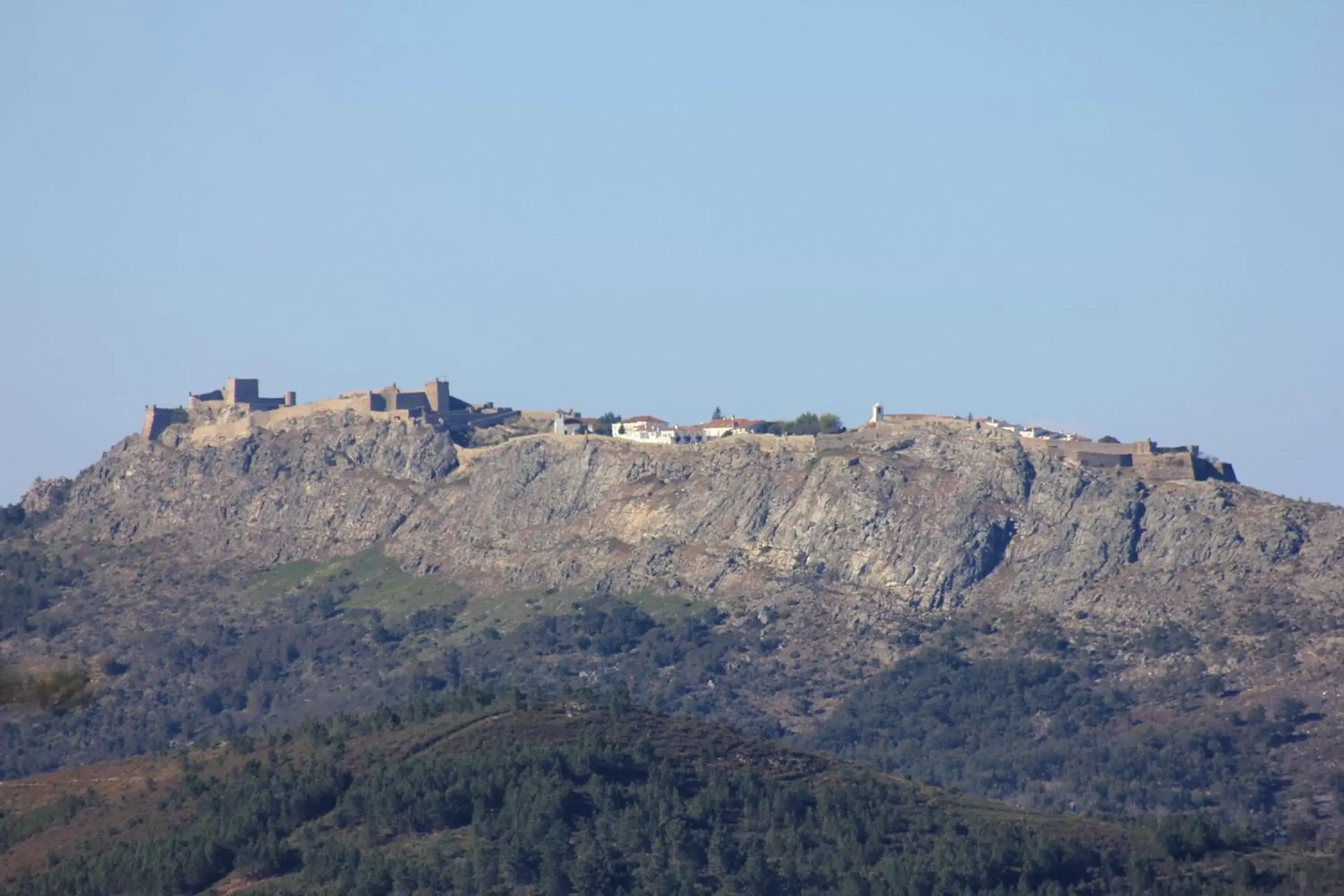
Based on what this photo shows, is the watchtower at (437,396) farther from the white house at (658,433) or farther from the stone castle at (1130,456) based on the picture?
the stone castle at (1130,456)

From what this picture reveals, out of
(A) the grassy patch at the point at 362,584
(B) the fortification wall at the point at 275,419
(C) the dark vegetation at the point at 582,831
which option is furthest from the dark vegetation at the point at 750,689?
(C) the dark vegetation at the point at 582,831

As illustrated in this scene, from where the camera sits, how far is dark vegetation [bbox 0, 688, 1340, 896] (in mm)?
100062

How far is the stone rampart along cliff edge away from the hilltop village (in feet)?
3.47

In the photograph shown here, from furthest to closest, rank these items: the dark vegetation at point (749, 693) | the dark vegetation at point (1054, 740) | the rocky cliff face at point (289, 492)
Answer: the rocky cliff face at point (289, 492)
the dark vegetation at point (749, 693)
the dark vegetation at point (1054, 740)

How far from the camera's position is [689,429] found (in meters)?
190

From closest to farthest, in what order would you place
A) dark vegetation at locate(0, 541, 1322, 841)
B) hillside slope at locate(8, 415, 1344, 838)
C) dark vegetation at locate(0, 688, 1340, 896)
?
1. dark vegetation at locate(0, 688, 1340, 896)
2. dark vegetation at locate(0, 541, 1322, 841)
3. hillside slope at locate(8, 415, 1344, 838)

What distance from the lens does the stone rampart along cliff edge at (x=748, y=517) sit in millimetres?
162625

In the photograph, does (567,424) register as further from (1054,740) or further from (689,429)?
(1054,740)

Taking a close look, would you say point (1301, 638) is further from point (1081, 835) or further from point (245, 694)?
point (245, 694)

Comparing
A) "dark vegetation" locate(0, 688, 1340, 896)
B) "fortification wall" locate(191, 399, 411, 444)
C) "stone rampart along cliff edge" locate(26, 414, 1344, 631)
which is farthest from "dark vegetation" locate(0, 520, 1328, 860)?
"dark vegetation" locate(0, 688, 1340, 896)

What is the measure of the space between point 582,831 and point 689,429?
85.7 metres

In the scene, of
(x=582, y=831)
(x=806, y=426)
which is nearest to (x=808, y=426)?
(x=806, y=426)

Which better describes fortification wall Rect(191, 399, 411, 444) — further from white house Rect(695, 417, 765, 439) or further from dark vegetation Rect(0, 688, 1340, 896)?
dark vegetation Rect(0, 688, 1340, 896)

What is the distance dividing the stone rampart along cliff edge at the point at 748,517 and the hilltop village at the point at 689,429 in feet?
3.47
